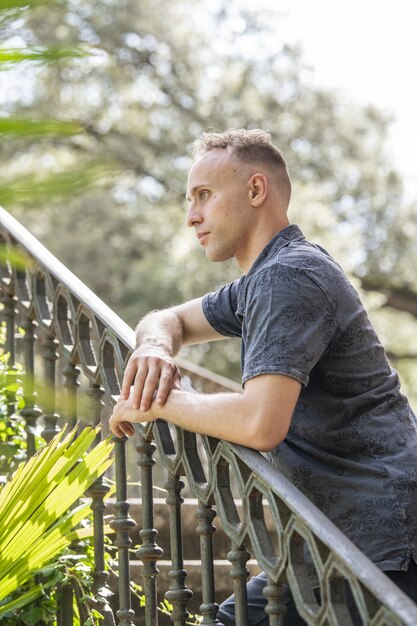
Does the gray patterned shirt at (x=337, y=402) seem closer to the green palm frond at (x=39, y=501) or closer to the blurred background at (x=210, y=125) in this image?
the green palm frond at (x=39, y=501)

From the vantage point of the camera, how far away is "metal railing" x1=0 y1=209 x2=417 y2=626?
1846 mm

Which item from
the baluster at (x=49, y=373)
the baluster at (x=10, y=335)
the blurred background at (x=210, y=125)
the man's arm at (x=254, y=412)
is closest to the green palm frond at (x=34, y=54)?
the man's arm at (x=254, y=412)

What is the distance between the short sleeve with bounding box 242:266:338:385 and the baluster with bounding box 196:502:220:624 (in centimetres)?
44

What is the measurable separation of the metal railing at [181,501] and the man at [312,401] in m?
0.11

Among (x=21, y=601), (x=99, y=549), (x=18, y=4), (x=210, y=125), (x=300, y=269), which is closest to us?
(x=18, y=4)

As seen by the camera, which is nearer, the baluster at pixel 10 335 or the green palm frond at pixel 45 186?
the green palm frond at pixel 45 186

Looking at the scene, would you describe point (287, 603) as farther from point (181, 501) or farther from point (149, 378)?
point (149, 378)

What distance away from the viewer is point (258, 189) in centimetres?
280

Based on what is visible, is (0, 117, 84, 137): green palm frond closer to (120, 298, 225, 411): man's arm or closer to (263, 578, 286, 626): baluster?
(263, 578, 286, 626): baluster

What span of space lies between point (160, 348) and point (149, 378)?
0.24 metres

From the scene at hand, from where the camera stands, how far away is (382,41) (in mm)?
23656

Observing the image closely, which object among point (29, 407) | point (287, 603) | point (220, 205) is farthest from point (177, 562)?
point (29, 407)

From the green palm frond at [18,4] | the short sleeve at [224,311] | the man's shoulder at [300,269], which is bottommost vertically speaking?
the green palm frond at [18,4]

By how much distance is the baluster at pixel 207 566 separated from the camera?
246cm
